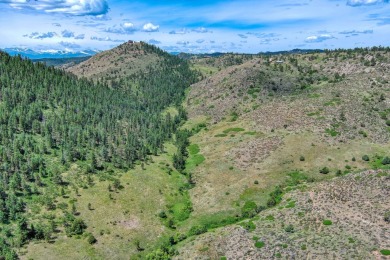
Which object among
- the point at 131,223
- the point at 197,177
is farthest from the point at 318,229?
the point at 197,177

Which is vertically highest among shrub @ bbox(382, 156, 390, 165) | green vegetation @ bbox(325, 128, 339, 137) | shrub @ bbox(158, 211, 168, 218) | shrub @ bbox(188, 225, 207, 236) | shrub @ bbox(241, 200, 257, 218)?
green vegetation @ bbox(325, 128, 339, 137)

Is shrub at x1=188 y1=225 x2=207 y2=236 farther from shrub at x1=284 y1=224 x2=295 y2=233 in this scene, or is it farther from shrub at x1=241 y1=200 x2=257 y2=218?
shrub at x1=284 y1=224 x2=295 y2=233

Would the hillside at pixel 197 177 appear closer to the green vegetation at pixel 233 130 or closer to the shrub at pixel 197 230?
the shrub at pixel 197 230

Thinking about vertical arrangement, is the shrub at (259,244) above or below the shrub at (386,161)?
below

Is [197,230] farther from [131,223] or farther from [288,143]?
[288,143]

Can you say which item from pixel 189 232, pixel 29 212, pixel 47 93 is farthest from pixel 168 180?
pixel 47 93

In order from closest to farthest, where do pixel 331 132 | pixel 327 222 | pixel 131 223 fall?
pixel 327 222 < pixel 131 223 < pixel 331 132

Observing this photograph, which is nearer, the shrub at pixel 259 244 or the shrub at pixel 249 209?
the shrub at pixel 259 244

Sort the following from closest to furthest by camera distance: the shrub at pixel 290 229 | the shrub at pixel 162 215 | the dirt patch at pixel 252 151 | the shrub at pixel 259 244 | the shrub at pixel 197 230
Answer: the shrub at pixel 259 244, the shrub at pixel 290 229, the shrub at pixel 197 230, the shrub at pixel 162 215, the dirt patch at pixel 252 151

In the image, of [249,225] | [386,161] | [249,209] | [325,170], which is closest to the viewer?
[249,225]

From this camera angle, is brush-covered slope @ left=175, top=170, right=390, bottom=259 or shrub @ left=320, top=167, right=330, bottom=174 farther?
shrub @ left=320, top=167, right=330, bottom=174

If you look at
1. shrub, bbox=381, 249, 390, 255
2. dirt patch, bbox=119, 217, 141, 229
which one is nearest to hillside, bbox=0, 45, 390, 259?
dirt patch, bbox=119, 217, 141, 229

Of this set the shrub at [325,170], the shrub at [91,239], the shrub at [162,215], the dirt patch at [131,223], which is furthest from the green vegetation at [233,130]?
the shrub at [91,239]
